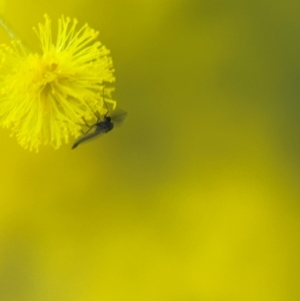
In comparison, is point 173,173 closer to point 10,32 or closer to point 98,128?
point 98,128

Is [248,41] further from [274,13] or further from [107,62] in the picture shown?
[107,62]

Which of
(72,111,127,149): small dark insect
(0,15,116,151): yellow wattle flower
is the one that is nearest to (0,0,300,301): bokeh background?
(72,111,127,149): small dark insect

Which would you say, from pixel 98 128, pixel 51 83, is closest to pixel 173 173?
pixel 98 128

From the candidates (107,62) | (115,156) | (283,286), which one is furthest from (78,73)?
(283,286)

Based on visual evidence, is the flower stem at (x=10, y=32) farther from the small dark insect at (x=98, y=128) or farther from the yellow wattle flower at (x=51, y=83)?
the small dark insect at (x=98, y=128)

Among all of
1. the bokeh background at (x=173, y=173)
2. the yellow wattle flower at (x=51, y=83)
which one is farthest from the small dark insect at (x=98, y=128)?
the bokeh background at (x=173, y=173)
